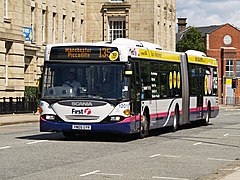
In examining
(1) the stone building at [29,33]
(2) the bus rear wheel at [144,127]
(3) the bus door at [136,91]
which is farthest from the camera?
(1) the stone building at [29,33]

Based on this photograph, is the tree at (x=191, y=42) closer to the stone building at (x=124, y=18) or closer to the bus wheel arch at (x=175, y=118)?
the stone building at (x=124, y=18)

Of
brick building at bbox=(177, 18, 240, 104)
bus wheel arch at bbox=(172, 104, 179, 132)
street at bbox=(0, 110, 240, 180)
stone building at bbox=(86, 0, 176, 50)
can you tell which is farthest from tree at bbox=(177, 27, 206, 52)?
street at bbox=(0, 110, 240, 180)

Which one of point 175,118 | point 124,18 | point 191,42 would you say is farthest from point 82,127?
point 191,42

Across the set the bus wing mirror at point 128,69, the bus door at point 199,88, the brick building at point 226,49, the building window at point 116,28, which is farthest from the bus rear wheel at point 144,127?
the brick building at point 226,49

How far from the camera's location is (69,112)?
21.0 m

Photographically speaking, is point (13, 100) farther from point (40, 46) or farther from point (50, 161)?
point (50, 161)

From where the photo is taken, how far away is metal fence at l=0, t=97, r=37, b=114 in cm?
3953

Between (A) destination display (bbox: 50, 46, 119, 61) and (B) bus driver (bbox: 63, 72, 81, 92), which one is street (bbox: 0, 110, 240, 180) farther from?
(A) destination display (bbox: 50, 46, 119, 61)

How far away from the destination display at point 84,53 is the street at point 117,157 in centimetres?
248

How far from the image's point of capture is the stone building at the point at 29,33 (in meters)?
43.1

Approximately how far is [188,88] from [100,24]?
122ft

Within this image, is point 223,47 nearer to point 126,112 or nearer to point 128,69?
point 126,112

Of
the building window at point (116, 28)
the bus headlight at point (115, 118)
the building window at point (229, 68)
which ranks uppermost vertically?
the building window at point (116, 28)

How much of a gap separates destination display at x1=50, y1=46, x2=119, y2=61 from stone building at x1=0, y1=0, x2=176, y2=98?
68.4 ft
